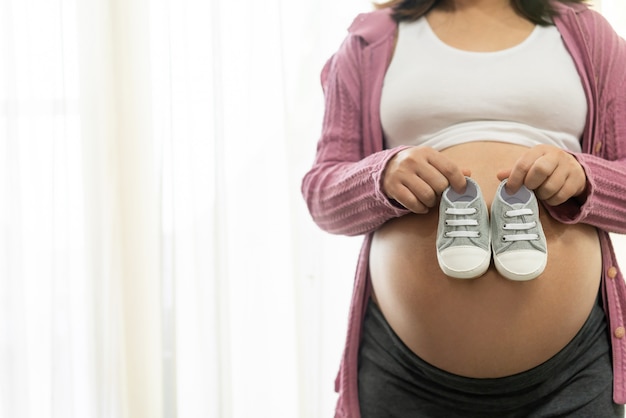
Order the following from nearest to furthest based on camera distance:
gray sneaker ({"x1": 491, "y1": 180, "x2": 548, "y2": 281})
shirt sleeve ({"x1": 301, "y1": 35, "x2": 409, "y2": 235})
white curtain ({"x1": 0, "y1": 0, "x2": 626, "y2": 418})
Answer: gray sneaker ({"x1": 491, "y1": 180, "x2": 548, "y2": 281}) < shirt sleeve ({"x1": 301, "y1": 35, "x2": 409, "y2": 235}) < white curtain ({"x1": 0, "y1": 0, "x2": 626, "y2": 418})

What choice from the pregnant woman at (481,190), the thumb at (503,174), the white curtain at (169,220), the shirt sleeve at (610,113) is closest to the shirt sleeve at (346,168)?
the pregnant woman at (481,190)

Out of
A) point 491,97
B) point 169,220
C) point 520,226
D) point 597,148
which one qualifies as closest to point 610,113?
point 597,148

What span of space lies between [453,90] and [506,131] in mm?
94

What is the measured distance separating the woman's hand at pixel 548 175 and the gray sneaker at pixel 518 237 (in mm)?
14

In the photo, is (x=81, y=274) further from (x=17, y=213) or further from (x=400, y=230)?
(x=400, y=230)

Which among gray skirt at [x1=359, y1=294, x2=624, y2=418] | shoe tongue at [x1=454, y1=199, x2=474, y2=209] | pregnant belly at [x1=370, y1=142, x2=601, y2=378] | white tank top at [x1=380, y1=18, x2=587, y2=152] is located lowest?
gray skirt at [x1=359, y1=294, x2=624, y2=418]

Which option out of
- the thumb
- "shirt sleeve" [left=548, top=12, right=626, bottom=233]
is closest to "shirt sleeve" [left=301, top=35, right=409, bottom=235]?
the thumb

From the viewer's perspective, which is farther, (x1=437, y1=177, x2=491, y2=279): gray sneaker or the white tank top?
the white tank top

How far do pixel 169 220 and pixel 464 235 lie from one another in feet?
2.94

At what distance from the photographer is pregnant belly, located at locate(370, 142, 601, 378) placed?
3.03 feet

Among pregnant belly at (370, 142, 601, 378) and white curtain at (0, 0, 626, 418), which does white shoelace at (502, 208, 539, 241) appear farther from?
white curtain at (0, 0, 626, 418)

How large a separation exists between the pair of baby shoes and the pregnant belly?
6cm

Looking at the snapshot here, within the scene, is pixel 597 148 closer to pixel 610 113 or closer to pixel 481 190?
pixel 610 113

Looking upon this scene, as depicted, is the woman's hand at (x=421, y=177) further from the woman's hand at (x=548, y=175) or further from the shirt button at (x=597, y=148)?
the shirt button at (x=597, y=148)
